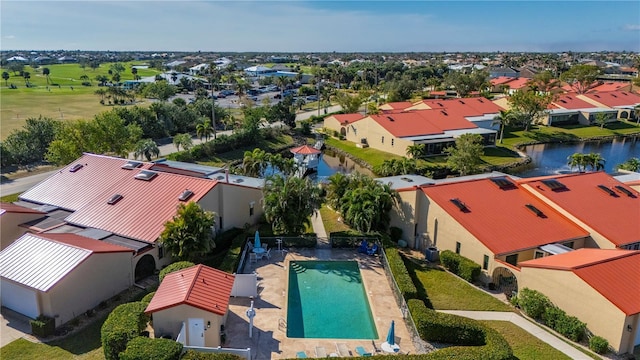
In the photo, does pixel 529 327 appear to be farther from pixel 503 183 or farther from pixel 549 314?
pixel 503 183

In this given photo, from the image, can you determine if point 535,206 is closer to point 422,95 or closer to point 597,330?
point 597,330

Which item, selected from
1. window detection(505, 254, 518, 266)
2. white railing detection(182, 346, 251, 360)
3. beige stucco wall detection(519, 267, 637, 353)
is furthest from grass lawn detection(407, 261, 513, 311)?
white railing detection(182, 346, 251, 360)

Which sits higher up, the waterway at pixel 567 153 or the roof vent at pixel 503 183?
the roof vent at pixel 503 183

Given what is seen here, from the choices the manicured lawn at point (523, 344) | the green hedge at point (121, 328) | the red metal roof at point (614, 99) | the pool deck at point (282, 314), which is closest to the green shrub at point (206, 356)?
the pool deck at point (282, 314)

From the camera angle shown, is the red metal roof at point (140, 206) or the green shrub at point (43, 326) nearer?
the green shrub at point (43, 326)

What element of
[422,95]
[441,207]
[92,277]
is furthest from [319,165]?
[422,95]

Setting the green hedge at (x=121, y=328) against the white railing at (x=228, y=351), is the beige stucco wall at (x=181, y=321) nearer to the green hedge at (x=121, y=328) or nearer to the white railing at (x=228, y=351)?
the green hedge at (x=121, y=328)

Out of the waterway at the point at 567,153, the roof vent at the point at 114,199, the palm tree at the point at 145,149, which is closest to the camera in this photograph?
the roof vent at the point at 114,199

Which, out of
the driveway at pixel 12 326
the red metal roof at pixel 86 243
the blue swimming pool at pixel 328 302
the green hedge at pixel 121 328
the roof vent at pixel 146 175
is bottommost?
the driveway at pixel 12 326
